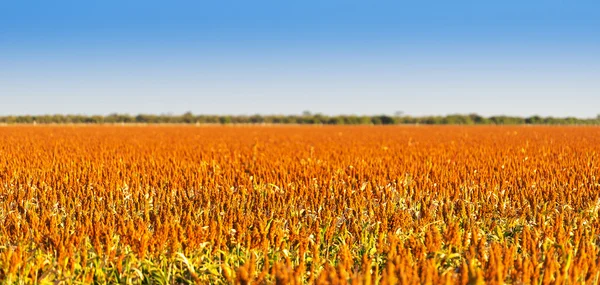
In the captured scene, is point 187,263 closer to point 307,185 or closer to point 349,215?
point 349,215

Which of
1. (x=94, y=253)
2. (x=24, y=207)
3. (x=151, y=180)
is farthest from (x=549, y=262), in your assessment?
(x=151, y=180)

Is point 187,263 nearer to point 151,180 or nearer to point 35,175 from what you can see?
point 151,180

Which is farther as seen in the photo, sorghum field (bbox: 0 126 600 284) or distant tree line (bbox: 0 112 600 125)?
distant tree line (bbox: 0 112 600 125)

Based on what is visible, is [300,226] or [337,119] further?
[337,119]

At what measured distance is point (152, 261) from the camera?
4.41 meters

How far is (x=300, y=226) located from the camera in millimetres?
5520

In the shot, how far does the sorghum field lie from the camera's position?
3711 mm

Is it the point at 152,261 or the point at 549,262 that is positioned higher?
the point at 549,262

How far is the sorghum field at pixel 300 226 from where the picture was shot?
3.71 m

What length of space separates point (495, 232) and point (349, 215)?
1.50 meters

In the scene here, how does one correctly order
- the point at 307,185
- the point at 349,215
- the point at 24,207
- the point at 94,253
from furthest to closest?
the point at 307,185
the point at 24,207
the point at 349,215
the point at 94,253

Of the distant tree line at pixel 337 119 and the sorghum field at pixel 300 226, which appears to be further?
the distant tree line at pixel 337 119

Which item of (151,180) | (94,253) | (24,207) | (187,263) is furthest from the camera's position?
(151,180)

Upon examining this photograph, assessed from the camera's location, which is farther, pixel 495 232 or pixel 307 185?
pixel 307 185
